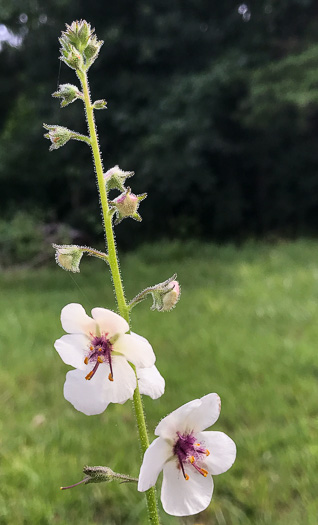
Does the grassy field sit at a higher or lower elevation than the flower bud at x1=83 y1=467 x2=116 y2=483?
lower

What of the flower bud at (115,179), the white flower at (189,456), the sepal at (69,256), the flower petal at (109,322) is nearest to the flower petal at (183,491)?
the white flower at (189,456)

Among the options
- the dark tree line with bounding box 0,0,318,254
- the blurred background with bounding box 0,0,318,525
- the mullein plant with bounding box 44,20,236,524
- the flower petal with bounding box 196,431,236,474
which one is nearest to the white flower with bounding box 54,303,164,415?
the mullein plant with bounding box 44,20,236,524

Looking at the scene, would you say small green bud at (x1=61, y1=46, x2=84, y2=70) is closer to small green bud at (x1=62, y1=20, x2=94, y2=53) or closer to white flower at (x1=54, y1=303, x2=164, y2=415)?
small green bud at (x1=62, y1=20, x2=94, y2=53)

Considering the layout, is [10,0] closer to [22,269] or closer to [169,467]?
[22,269]

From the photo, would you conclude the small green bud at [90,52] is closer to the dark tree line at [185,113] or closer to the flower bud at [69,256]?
the flower bud at [69,256]

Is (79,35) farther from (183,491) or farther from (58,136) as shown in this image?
(183,491)

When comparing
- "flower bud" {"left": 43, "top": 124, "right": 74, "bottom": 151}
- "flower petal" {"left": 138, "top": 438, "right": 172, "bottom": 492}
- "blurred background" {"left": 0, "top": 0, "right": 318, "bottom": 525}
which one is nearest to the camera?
"flower petal" {"left": 138, "top": 438, "right": 172, "bottom": 492}

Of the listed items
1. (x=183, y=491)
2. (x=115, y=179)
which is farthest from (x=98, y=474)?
(x=115, y=179)

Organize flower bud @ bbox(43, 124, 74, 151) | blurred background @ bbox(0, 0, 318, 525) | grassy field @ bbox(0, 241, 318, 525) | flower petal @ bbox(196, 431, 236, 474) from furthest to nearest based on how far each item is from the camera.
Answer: blurred background @ bbox(0, 0, 318, 525)
grassy field @ bbox(0, 241, 318, 525)
flower bud @ bbox(43, 124, 74, 151)
flower petal @ bbox(196, 431, 236, 474)
